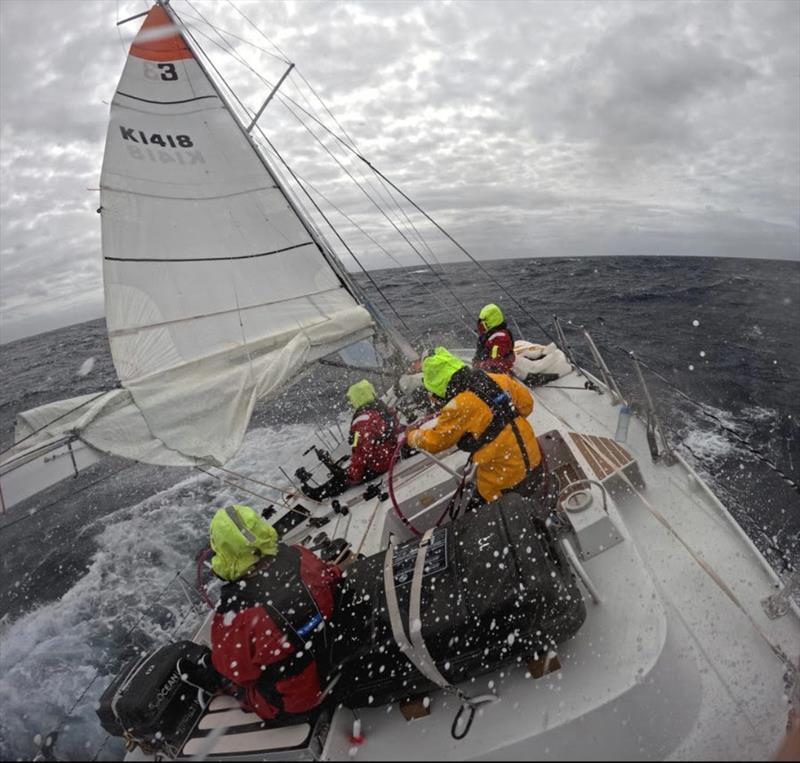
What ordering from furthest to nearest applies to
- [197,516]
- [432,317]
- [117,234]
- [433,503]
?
[432,317]
[197,516]
[117,234]
[433,503]

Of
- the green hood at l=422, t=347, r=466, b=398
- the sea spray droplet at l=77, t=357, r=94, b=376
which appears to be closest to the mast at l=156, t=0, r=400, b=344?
the green hood at l=422, t=347, r=466, b=398

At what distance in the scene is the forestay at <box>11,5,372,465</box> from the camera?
11.5 feet

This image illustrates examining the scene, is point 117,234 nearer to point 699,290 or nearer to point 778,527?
point 778,527

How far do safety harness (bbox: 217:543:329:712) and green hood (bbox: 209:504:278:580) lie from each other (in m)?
0.06

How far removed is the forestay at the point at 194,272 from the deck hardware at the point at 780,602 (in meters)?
3.41

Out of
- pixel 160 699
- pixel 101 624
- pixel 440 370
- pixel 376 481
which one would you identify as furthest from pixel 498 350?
pixel 101 624

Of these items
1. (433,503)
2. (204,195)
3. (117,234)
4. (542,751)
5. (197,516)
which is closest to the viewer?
(542,751)

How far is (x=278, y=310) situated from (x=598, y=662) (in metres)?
3.87

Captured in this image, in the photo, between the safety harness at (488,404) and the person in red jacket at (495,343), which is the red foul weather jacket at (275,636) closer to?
the safety harness at (488,404)

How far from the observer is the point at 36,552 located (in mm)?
6254

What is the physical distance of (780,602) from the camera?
2248 millimetres

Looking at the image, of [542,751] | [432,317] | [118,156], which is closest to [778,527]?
[542,751]

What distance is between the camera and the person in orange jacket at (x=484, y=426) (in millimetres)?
2547

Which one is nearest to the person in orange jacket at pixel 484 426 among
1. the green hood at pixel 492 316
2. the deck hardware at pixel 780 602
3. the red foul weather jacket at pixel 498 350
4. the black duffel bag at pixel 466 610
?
the black duffel bag at pixel 466 610
